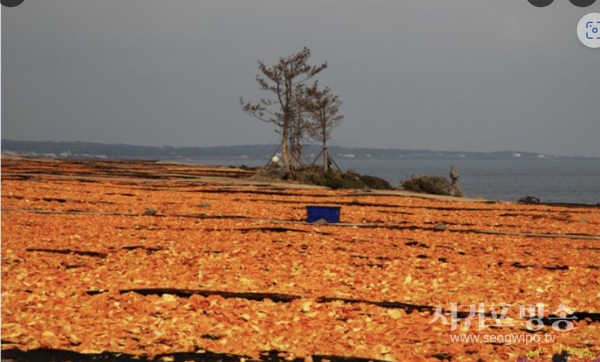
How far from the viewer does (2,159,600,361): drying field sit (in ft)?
30.9

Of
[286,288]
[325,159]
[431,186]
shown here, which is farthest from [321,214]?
[325,159]

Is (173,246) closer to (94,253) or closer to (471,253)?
(94,253)

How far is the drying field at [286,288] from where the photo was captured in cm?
941

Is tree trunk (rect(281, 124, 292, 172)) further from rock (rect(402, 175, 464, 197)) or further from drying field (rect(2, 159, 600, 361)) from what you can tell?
drying field (rect(2, 159, 600, 361))

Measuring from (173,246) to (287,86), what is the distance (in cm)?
4105

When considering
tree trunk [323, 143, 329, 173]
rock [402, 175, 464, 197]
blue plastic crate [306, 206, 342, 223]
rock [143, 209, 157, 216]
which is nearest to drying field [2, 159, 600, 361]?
rock [143, 209, 157, 216]

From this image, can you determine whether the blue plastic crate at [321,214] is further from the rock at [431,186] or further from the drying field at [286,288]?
the rock at [431,186]

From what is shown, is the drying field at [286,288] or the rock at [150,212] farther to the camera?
the rock at [150,212]

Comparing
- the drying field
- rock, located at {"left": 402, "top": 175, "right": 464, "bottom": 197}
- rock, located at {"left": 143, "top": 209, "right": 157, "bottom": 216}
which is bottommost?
rock, located at {"left": 402, "top": 175, "right": 464, "bottom": 197}

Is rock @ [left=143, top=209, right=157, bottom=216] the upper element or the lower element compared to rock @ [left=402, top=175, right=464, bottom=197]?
upper

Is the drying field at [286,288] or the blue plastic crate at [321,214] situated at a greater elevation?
the blue plastic crate at [321,214]

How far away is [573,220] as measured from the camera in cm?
2856

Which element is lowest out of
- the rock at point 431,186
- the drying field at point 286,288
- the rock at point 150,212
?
the rock at point 431,186

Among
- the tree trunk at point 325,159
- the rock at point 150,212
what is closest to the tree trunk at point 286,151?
the tree trunk at point 325,159
